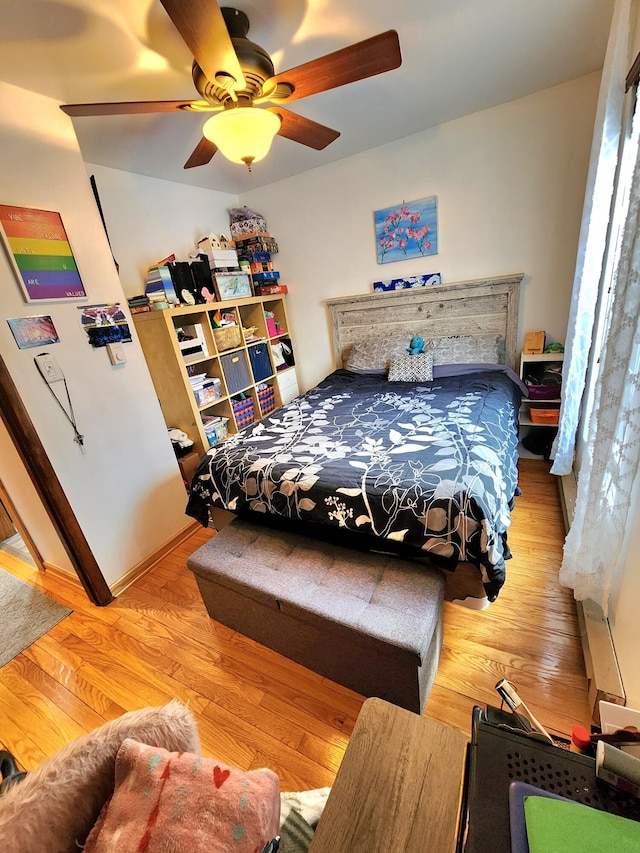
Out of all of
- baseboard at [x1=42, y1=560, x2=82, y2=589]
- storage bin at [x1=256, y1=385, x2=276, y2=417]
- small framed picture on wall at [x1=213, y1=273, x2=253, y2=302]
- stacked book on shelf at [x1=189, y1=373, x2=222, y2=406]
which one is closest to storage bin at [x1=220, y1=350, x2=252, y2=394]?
stacked book on shelf at [x1=189, y1=373, x2=222, y2=406]

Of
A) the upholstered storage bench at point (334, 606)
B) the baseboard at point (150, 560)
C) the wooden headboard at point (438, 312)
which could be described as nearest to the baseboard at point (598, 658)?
the upholstered storage bench at point (334, 606)

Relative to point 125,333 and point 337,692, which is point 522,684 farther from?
point 125,333

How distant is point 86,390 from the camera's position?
5.98ft

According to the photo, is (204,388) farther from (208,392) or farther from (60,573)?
(60,573)

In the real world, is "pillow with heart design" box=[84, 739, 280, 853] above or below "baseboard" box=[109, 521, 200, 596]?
above

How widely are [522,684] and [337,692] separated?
2.29ft

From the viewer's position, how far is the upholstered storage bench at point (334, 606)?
1.17 meters

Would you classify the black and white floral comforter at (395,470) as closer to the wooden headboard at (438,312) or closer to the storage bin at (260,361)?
the wooden headboard at (438,312)

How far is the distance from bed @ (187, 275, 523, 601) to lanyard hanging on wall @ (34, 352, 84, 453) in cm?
66

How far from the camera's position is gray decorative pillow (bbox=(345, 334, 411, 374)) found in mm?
2977

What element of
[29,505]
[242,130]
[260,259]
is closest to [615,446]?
[242,130]

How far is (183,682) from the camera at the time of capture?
1.48 meters

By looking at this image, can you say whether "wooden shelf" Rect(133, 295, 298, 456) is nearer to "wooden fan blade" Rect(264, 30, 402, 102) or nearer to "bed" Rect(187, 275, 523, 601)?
"bed" Rect(187, 275, 523, 601)

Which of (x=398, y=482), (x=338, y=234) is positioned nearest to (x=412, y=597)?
(x=398, y=482)
